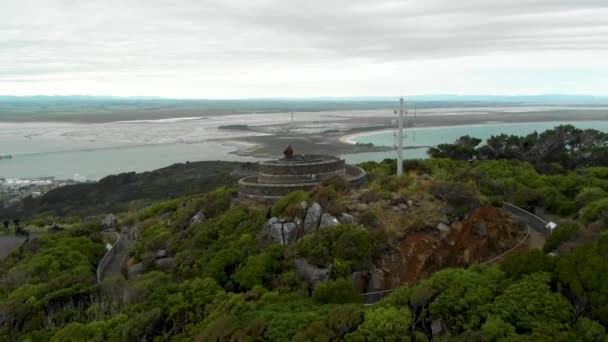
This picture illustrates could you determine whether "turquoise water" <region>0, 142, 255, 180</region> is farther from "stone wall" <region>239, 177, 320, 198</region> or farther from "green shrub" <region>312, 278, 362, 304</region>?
"green shrub" <region>312, 278, 362, 304</region>

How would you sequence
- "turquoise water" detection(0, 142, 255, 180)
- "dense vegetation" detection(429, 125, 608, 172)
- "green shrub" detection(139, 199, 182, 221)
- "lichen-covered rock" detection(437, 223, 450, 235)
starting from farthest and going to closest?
"turquoise water" detection(0, 142, 255, 180) < "dense vegetation" detection(429, 125, 608, 172) < "green shrub" detection(139, 199, 182, 221) < "lichen-covered rock" detection(437, 223, 450, 235)

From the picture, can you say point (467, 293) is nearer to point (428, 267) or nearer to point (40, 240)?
point (428, 267)

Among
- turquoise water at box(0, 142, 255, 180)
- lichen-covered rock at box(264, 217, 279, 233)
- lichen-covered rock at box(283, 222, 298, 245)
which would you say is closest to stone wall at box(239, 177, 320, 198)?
lichen-covered rock at box(264, 217, 279, 233)

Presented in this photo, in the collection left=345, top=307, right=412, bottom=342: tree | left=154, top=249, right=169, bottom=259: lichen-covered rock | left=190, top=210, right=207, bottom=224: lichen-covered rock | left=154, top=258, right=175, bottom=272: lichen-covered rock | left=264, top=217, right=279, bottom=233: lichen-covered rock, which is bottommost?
left=154, top=258, right=175, bottom=272: lichen-covered rock

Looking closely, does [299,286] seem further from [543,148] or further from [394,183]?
[543,148]

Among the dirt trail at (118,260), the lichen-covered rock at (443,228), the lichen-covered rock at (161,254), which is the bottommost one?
the dirt trail at (118,260)

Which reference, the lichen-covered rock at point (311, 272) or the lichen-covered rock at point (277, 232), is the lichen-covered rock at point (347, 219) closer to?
the lichen-covered rock at point (277, 232)

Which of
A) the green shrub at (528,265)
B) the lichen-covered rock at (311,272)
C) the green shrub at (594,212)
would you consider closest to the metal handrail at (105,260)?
the lichen-covered rock at (311,272)

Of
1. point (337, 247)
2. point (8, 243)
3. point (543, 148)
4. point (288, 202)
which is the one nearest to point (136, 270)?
point (288, 202)
